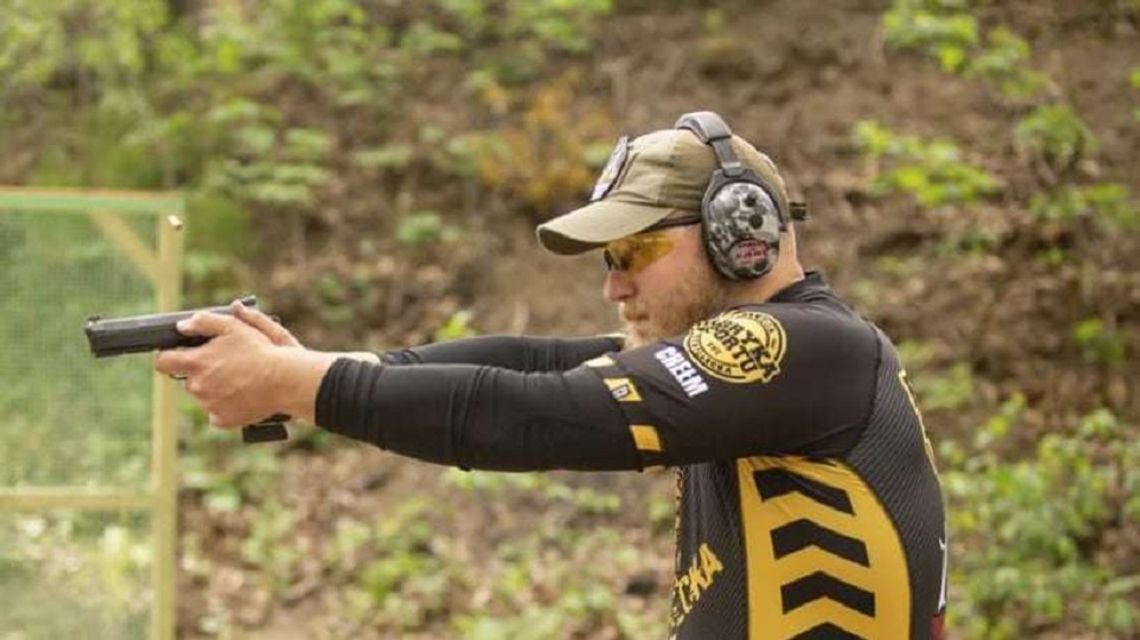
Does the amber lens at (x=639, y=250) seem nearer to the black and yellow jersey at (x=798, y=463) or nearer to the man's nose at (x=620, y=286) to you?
the man's nose at (x=620, y=286)

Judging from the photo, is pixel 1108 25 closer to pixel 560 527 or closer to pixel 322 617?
pixel 560 527

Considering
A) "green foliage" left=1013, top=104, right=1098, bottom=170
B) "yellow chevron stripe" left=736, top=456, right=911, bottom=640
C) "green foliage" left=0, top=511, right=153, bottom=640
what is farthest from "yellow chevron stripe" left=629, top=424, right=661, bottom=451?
"green foliage" left=1013, top=104, right=1098, bottom=170

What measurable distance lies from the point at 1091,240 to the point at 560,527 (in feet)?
11.0

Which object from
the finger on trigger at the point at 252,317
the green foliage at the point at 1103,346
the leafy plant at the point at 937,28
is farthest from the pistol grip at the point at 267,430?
the green foliage at the point at 1103,346

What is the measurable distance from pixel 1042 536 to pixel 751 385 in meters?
4.76

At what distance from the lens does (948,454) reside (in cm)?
775

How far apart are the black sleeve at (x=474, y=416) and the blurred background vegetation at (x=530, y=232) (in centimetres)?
337

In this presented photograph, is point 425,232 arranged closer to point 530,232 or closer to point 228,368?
point 530,232

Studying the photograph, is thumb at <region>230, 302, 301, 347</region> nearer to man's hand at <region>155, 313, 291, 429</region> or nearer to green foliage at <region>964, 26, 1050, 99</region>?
man's hand at <region>155, 313, 291, 429</region>

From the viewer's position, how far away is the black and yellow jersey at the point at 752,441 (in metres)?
2.74

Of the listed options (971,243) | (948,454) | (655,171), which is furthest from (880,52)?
(655,171)

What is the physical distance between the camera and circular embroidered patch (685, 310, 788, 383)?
2805 mm

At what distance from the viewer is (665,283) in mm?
3037

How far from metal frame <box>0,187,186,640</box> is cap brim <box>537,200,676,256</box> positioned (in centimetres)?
310
